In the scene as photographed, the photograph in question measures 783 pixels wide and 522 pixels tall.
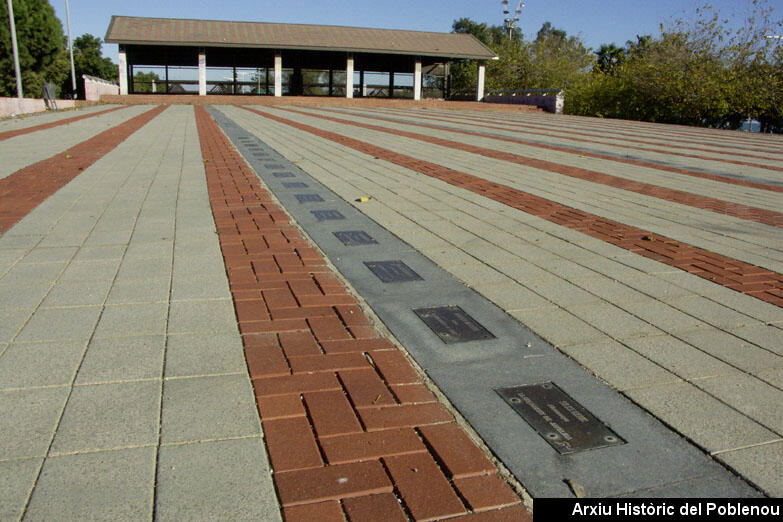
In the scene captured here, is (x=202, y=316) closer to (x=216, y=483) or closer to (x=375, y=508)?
(x=216, y=483)

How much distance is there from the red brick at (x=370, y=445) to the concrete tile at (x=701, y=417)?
3.23 ft

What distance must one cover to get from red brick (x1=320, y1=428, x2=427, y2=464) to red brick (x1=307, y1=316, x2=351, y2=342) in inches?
33.8

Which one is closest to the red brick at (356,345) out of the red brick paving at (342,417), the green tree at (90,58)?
the red brick paving at (342,417)

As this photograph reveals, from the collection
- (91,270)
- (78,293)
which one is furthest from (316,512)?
(91,270)

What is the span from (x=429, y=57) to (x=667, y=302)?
4237 cm

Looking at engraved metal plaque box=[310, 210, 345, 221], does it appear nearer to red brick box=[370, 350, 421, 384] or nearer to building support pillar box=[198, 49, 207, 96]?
red brick box=[370, 350, 421, 384]

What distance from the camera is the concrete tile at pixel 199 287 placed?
358 centimetres

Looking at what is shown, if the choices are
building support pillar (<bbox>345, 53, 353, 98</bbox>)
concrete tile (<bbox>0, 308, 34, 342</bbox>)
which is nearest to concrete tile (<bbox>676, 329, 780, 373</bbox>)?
concrete tile (<bbox>0, 308, 34, 342</bbox>)

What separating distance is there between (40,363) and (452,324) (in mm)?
1916

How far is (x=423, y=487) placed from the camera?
1.96 metres

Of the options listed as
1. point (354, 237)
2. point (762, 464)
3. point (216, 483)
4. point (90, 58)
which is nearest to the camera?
point (216, 483)

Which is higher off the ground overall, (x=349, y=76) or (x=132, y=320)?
(x=349, y=76)

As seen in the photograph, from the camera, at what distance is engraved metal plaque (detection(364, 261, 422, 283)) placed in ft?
13.2

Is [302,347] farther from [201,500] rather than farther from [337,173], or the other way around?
[337,173]
